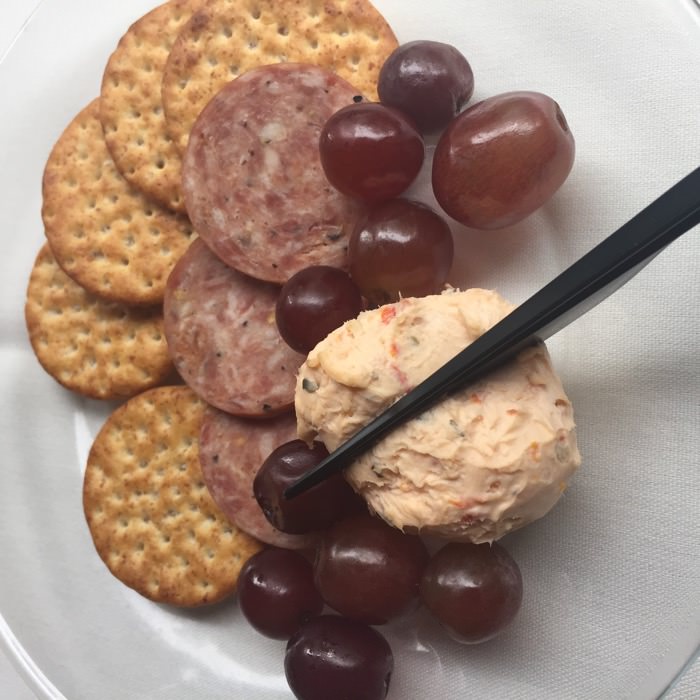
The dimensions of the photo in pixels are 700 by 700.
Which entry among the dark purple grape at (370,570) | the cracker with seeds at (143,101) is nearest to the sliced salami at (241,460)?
the dark purple grape at (370,570)

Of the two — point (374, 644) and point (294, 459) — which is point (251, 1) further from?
point (374, 644)

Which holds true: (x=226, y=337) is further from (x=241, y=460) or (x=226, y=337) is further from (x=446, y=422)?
(x=446, y=422)

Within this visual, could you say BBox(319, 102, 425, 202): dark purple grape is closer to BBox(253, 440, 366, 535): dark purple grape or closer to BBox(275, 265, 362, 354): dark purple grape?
BBox(275, 265, 362, 354): dark purple grape

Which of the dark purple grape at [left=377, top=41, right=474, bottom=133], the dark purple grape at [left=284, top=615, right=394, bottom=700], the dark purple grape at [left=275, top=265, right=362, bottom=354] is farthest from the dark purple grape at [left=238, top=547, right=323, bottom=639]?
the dark purple grape at [left=377, top=41, right=474, bottom=133]

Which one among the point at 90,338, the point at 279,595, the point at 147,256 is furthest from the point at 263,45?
the point at 279,595

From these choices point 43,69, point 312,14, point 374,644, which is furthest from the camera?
point 43,69

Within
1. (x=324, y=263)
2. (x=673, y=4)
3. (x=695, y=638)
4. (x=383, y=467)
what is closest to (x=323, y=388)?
(x=383, y=467)
